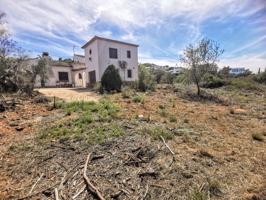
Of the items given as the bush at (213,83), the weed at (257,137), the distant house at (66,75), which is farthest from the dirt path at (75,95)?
the bush at (213,83)

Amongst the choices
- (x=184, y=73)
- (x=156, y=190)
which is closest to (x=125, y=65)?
(x=184, y=73)

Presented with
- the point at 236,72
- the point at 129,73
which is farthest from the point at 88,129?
the point at 236,72

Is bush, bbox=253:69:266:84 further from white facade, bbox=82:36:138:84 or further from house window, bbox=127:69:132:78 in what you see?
house window, bbox=127:69:132:78

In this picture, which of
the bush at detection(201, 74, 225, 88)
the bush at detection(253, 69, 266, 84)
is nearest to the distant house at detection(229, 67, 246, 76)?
the bush at detection(253, 69, 266, 84)

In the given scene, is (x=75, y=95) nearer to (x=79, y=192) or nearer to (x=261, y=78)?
(x=79, y=192)

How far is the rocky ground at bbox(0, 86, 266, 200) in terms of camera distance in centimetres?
364

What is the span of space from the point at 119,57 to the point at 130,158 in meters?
18.7

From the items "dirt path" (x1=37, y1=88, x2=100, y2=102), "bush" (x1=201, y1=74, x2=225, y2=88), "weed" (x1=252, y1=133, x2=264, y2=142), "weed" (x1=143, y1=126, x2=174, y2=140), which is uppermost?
"bush" (x1=201, y1=74, x2=225, y2=88)

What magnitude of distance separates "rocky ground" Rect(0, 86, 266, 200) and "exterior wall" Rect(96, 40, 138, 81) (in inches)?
543

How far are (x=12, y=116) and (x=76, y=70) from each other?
19789 millimetres

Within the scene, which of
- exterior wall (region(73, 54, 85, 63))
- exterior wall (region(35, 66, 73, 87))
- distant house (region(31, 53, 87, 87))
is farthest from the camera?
exterior wall (region(73, 54, 85, 63))

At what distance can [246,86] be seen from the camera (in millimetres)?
19953

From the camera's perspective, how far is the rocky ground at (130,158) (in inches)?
143

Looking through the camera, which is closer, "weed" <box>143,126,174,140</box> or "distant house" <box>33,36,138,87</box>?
"weed" <box>143,126,174,140</box>
